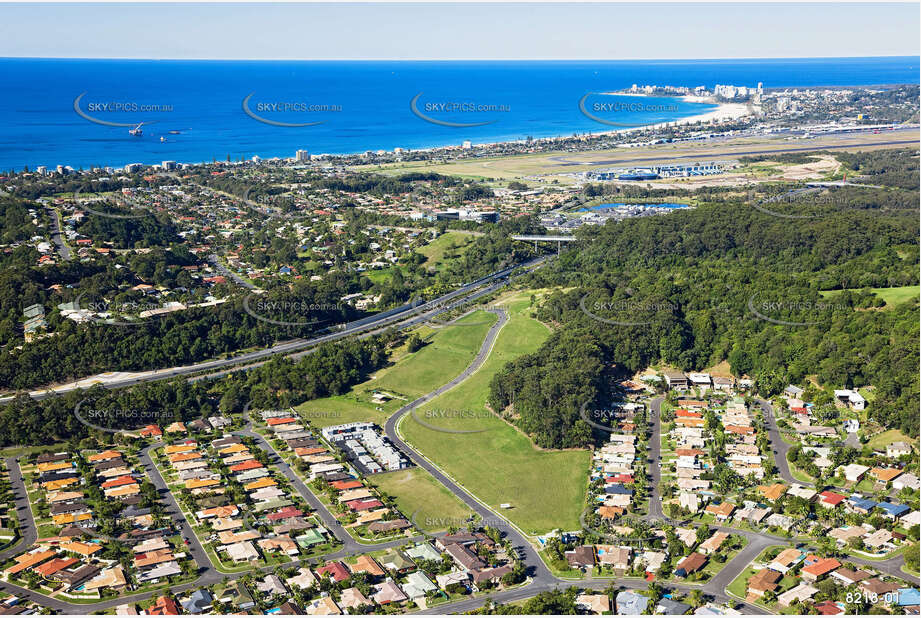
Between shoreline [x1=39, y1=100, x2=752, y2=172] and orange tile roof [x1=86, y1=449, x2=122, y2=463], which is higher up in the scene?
shoreline [x1=39, y1=100, x2=752, y2=172]

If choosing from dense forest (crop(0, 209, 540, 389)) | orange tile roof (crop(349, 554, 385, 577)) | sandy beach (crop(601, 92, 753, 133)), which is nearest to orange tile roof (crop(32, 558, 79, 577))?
orange tile roof (crop(349, 554, 385, 577))

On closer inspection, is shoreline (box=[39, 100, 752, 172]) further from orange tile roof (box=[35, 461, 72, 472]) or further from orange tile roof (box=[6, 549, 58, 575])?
orange tile roof (box=[6, 549, 58, 575])

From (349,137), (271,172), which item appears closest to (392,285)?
(271,172)

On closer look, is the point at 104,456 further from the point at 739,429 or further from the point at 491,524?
the point at 739,429

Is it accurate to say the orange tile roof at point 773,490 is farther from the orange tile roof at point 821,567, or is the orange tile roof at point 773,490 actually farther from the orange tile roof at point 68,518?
the orange tile roof at point 68,518

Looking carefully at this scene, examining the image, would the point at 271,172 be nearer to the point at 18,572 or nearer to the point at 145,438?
the point at 145,438

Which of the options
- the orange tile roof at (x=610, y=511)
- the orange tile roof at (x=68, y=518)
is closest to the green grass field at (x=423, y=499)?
the orange tile roof at (x=610, y=511)

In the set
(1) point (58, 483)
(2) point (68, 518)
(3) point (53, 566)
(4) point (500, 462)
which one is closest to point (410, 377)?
(4) point (500, 462)
